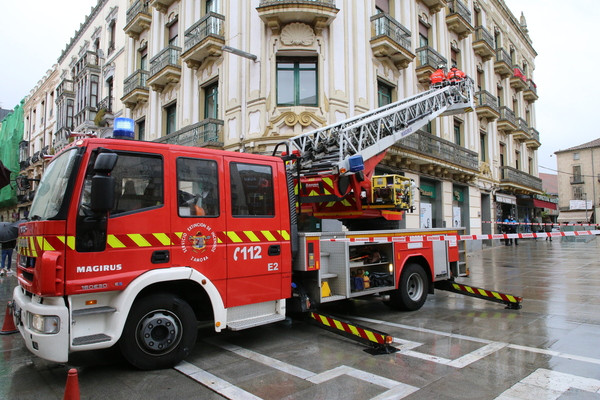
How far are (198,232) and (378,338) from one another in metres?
2.52

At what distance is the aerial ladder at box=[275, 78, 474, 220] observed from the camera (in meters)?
7.23

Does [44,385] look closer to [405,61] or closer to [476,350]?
[476,350]

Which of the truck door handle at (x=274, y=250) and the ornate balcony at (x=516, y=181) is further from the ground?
the ornate balcony at (x=516, y=181)

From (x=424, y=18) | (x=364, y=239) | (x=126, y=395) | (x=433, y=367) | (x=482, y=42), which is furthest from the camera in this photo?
(x=482, y=42)

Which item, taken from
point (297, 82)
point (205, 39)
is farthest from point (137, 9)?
point (297, 82)

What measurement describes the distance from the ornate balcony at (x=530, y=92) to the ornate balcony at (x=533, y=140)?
7.91ft

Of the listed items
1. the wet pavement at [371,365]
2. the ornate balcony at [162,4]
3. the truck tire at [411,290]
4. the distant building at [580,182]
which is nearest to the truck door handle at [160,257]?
the wet pavement at [371,365]

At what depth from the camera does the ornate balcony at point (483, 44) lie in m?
23.2

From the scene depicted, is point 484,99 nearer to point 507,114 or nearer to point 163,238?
point 507,114

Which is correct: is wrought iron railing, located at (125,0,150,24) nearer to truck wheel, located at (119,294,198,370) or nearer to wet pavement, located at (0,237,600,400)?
wet pavement, located at (0,237,600,400)

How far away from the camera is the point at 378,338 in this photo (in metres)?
5.00

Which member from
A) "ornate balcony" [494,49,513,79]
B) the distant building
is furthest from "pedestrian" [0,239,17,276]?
the distant building

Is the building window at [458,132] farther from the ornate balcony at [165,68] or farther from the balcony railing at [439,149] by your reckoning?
the ornate balcony at [165,68]

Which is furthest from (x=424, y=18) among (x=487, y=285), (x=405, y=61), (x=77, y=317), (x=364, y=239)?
(x=77, y=317)
